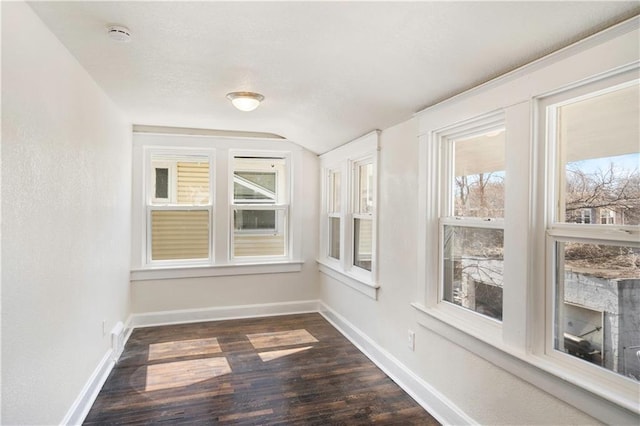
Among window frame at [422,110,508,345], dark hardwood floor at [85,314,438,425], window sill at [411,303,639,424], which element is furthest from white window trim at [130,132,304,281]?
window sill at [411,303,639,424]

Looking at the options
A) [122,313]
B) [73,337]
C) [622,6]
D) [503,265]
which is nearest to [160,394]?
[73,337]

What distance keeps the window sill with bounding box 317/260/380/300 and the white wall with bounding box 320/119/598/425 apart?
70mm

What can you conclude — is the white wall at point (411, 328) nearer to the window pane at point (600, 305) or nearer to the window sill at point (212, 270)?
the window pane at point (600, 305)

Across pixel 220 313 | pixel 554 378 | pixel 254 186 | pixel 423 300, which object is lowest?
pixel 220 313

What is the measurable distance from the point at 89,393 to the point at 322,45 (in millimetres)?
2679

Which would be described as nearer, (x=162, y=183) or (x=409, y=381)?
(x=409, y=381)

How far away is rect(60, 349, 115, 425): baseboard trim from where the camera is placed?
2.30 m

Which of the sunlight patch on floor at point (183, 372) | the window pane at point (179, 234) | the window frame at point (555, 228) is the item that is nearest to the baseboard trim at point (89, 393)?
the sunlight patch on floor at point (183, 372)

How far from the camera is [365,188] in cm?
392

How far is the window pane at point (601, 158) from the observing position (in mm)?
1565

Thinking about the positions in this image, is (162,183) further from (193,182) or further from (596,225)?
(596,225)

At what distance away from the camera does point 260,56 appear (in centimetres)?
219

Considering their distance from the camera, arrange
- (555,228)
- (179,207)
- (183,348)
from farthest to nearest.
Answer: (179,207)
(183,348)
(555,228)

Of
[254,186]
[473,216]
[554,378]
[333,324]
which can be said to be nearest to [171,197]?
[254,186]
